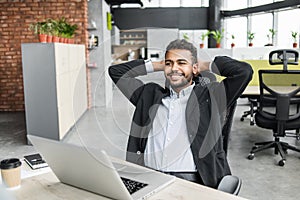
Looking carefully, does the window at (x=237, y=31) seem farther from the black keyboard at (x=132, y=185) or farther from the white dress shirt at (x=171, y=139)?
the black keyboard at (x=132, y=185)

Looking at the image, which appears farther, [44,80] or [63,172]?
[44,80]

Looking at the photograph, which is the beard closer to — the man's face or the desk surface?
the man's face

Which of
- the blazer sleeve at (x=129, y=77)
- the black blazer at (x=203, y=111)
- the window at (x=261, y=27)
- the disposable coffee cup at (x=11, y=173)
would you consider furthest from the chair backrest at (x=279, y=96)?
the window at (x=261, y=27)

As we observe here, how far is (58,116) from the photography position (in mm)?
4406

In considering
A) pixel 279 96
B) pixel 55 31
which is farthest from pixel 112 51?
pixel 55 31

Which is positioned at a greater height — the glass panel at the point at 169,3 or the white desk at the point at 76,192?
the glass panel at the point at 169,3

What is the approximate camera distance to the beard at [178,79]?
1.43 meters

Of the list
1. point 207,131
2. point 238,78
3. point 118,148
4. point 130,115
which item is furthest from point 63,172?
point 238,78

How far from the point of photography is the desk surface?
1.19 m

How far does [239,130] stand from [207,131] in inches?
151

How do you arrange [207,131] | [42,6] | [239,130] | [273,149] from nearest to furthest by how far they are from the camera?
[207,131] < [273,149] < [239,130] < [42,6]

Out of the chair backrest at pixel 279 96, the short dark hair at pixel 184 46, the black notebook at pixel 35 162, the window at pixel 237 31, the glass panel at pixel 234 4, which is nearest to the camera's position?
the short dark hair at pixel 184 46

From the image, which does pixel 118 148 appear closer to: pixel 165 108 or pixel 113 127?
pixel 113 127

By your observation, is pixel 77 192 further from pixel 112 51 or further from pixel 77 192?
pixel 112 51
